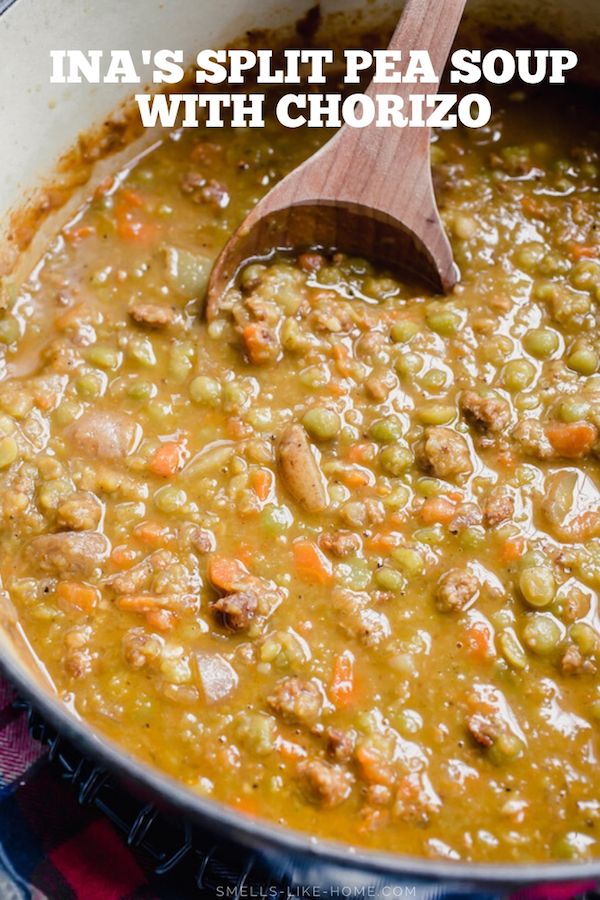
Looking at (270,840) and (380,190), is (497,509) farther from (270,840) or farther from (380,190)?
(270,840)

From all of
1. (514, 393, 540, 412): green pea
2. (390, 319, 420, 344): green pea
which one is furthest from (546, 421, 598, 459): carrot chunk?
(390, 319, 420, 344): green pea

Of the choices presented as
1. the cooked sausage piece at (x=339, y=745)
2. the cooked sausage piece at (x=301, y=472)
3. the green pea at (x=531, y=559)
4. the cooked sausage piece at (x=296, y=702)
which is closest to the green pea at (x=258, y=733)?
the cooked sausage piece at (x=296, y=702)

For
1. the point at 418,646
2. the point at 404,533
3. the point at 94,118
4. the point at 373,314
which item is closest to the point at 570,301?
the point at 373,314

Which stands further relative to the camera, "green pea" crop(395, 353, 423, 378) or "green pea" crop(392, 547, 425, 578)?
"green pea" crop(395, 353, 423, 378)

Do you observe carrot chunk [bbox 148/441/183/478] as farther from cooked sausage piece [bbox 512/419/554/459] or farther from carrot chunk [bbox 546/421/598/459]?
carrot chunk [bbox 546/421/598/459]

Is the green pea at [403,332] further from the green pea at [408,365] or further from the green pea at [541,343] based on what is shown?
the green pea at [541,343]

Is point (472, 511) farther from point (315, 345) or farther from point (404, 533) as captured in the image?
point (315, 345)
